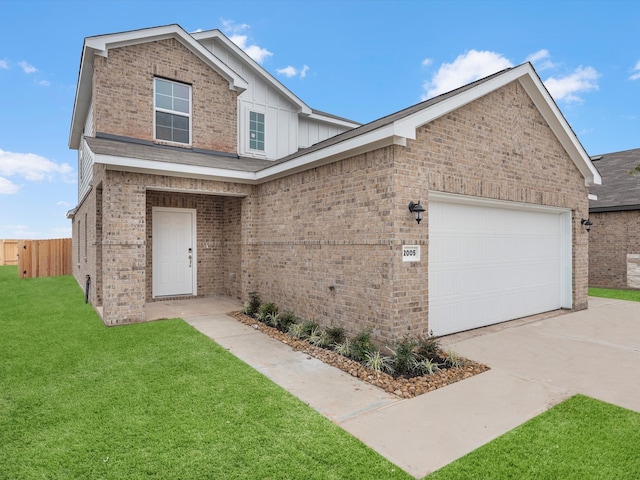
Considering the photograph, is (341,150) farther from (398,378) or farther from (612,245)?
(612,245)

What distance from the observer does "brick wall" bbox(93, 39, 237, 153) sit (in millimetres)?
8969


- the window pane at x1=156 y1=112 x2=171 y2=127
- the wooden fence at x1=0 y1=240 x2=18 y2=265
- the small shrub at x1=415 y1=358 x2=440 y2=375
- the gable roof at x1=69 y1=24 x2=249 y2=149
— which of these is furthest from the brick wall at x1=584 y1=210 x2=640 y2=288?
the wooden fence at x1=0 y1=240 x2=18 y2=265

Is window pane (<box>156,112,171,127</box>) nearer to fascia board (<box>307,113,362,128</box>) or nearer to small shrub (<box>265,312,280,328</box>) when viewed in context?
fascia board (<box>307,113,362,128</box>)

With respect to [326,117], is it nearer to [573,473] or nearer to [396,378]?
[396,378]

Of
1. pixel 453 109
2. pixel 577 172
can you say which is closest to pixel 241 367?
pixel 453 109

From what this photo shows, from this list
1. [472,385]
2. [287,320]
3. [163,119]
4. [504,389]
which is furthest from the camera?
[163,119]

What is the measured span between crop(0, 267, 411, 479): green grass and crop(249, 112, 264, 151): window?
7472 millimetres

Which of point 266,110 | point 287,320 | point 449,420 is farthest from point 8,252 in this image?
point 449,420

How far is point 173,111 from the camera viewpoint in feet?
32.7

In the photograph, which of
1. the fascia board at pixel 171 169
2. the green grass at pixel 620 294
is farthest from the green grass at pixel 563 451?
the green grass at pixel 620 294

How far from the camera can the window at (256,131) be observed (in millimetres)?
11805

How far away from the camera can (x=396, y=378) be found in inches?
185

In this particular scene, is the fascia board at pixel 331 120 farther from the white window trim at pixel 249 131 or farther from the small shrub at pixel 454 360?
the small shrub at pixel 454 360

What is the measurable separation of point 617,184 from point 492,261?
40.1ft
